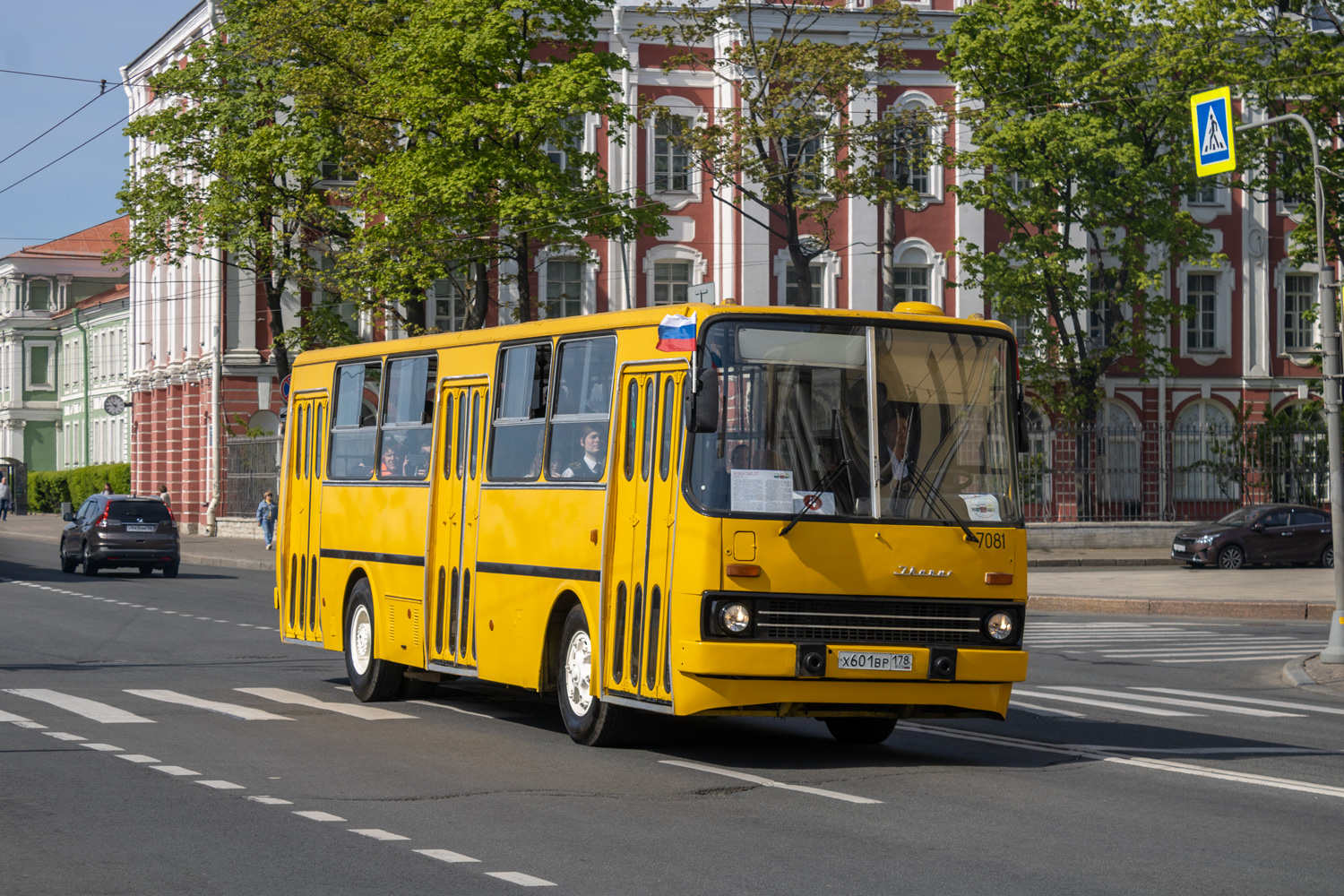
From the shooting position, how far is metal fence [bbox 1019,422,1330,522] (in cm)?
4647

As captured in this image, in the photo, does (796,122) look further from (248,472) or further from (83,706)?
(83,706)

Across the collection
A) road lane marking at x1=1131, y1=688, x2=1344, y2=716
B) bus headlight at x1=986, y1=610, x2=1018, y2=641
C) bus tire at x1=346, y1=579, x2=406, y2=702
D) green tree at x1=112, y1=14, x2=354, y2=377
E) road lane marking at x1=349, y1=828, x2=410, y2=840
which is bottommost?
road lane marking at x1=1131, y1=688, x2=1344, y2=716

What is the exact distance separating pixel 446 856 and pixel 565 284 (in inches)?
1880

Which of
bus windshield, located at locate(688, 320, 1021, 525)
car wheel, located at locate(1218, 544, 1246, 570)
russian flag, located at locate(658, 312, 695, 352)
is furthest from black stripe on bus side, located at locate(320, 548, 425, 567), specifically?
car wheel, located at locate(1218, 544, 1246, 570)

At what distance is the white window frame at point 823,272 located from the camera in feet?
180

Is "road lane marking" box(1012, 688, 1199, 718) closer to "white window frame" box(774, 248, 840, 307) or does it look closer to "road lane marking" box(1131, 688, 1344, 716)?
"road lane marking" box(1131, 688, 1344, 716)

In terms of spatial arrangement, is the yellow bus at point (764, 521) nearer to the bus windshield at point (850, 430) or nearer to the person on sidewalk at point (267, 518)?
the bus windshield at point (850, 430)

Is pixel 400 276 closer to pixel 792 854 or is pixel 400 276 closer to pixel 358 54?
pixel 358 54

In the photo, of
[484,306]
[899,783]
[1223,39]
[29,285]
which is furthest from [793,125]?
[29,285]

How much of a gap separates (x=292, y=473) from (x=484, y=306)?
26989mm

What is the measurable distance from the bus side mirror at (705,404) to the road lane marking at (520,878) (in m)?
3.79

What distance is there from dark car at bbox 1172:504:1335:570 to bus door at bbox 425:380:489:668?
30719 millimetres

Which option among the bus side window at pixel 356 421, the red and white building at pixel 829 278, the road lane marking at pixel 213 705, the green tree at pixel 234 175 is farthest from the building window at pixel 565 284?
the road lane marking at pixel 213 705

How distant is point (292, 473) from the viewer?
18453 millimetres
